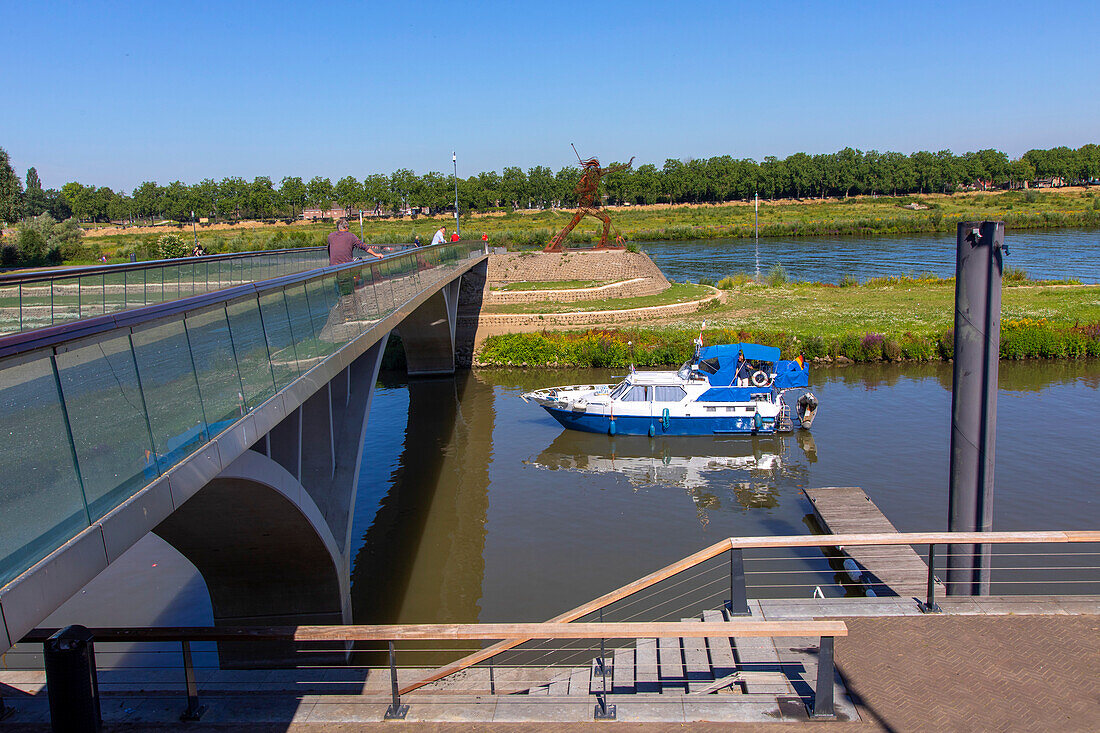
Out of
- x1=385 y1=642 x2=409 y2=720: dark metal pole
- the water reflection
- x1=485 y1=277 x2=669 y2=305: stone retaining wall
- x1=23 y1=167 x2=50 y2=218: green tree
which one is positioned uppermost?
x1=23 y1=167 x2=50 y2=218: green tree

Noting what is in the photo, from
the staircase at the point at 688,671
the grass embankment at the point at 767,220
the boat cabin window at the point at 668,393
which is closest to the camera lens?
the staircase at the point at 688,671

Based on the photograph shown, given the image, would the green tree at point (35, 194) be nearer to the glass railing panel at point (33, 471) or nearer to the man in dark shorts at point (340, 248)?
the man in dark shorts at point (340, 248)

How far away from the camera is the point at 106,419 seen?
4.85 meters

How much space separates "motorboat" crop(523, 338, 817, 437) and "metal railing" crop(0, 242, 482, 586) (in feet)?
54.1

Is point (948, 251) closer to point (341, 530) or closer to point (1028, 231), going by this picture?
point (1028, 231)

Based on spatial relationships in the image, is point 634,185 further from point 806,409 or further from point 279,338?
point 279,338

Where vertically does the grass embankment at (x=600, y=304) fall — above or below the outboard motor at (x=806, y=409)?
above

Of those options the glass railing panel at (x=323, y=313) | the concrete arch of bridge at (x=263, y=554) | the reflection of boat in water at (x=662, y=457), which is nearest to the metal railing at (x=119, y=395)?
the glass railing panel at (x=323, y=313)

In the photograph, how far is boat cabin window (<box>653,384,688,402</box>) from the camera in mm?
24688

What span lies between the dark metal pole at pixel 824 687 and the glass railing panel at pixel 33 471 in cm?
504

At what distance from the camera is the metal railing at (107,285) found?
31.3ft

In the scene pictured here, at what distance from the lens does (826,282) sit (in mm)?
52438

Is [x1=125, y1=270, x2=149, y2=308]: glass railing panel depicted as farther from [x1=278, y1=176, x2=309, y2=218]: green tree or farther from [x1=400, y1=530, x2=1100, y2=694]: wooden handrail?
[x1=278, y1=176, x2=309, y2=218]: green tree

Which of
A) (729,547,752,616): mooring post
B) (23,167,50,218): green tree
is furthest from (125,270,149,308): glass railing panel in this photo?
(23,167,50,218): green tree
